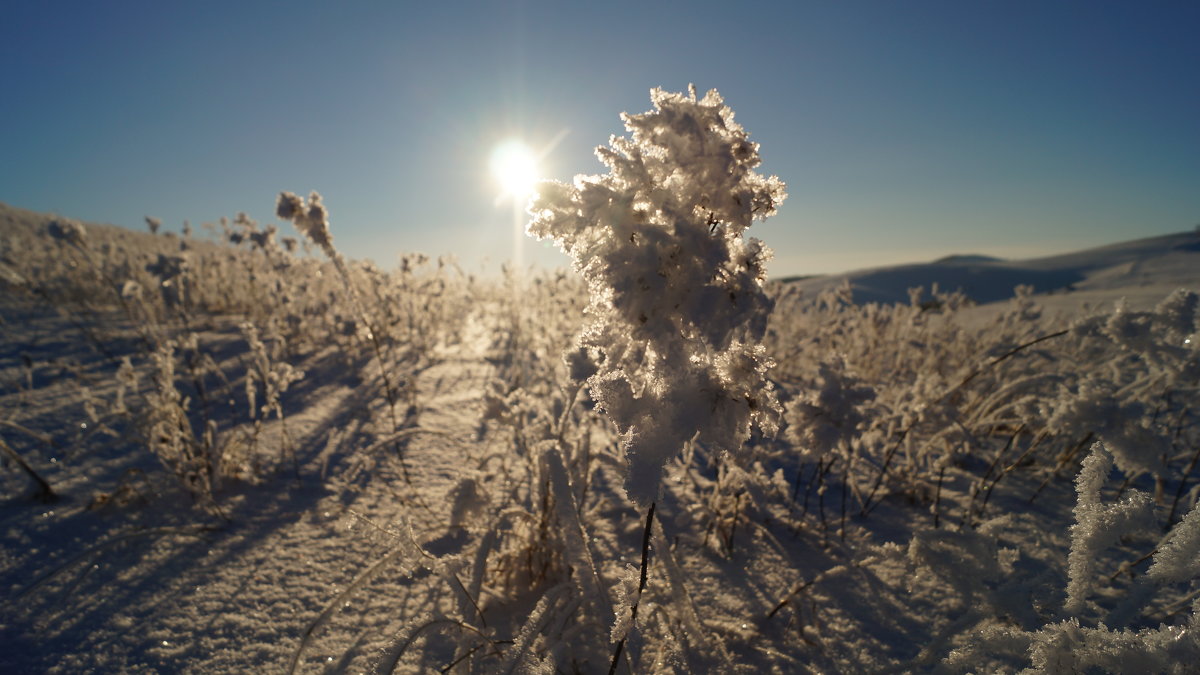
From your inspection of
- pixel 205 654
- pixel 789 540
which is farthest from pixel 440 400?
pixel 789 540

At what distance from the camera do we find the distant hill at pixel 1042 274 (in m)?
15.5

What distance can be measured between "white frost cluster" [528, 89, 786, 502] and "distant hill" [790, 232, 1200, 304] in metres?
15.0

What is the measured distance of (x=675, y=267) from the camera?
2.61 ft

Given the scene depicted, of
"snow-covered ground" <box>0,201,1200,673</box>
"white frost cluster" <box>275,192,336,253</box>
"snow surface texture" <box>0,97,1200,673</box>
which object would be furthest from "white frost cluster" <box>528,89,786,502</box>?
"white frost cluster" <box>275,192,336,253</box>

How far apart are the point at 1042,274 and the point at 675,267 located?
2659cm

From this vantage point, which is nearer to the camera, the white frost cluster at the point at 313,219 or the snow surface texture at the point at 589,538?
the snow surface texture at the point at 589,538

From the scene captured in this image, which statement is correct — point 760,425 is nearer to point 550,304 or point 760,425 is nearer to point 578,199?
point 578,199

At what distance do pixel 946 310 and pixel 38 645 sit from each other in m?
6.57

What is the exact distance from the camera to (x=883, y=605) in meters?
1.67

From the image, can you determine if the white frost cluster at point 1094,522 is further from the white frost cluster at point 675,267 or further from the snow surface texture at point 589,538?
the white frost cluster at point 675,267

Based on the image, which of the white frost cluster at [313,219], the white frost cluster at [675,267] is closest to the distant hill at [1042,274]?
the white frost cluster at [313,219]

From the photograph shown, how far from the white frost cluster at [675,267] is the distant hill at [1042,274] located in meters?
15.0

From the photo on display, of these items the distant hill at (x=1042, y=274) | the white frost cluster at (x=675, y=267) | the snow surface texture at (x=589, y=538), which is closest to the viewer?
the white frost cluster at (x=675, y=267)

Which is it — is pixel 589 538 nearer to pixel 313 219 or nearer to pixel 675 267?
pixel 675 267
